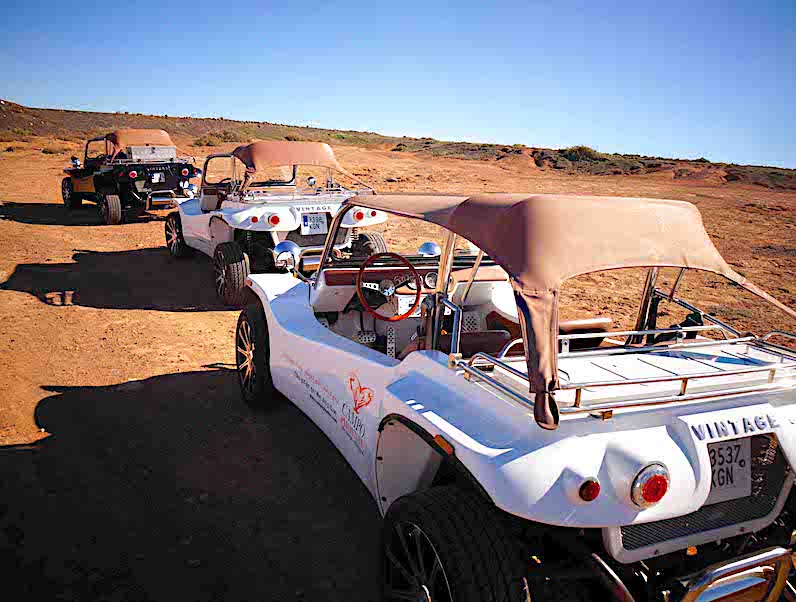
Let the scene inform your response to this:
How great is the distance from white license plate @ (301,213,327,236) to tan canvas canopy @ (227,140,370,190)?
1097mm

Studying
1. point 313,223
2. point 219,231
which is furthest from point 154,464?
point 219,231

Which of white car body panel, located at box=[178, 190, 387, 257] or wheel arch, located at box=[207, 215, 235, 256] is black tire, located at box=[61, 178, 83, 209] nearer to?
white car body panel, located at box=[178, 190, 387, 257]

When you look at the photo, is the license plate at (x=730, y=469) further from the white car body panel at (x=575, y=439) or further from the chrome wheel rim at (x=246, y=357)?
the chrome wheel rim at (x=246, y=357)

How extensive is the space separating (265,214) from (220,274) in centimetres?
100

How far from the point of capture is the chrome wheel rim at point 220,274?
8065mm

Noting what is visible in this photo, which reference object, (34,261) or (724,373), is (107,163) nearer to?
(34,261)

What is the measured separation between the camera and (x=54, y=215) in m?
15.9

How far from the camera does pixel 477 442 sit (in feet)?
7.45

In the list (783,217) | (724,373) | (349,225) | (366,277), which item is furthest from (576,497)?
(783,217)

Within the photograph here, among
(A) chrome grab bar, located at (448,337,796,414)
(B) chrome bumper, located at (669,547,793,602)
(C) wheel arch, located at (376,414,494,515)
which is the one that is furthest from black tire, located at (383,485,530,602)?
(B) chrome bumper, located at (669,547,793,602)

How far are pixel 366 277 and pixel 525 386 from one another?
2261mm

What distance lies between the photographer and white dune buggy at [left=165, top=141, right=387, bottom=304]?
804 cm

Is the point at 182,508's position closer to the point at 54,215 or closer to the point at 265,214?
the point at 265,214

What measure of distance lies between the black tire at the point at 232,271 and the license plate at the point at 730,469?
6.37 meters
